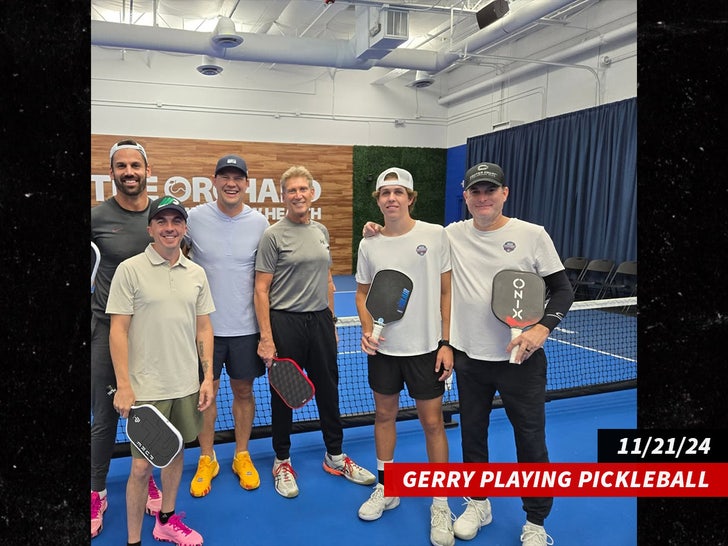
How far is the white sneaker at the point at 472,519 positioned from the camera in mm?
2422

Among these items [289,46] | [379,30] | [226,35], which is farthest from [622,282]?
[226,35]

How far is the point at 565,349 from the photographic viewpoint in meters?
6.15

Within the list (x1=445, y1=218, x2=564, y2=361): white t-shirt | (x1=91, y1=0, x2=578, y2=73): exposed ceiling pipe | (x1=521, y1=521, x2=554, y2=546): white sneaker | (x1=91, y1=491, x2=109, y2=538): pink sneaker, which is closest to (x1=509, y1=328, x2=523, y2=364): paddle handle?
(x1=445, y1=218, x2=564, y2=361): white t-shirt

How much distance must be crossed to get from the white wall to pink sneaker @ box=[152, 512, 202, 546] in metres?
9.11

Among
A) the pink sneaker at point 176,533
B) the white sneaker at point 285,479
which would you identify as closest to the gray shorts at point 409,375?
the white sneaker at point 285,479

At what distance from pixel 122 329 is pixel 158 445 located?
441 millimetres

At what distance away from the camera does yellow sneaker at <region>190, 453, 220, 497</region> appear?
281cm

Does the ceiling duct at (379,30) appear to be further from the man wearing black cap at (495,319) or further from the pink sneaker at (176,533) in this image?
the pink sneaker at (176,533)

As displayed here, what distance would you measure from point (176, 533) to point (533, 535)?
1.52 meters

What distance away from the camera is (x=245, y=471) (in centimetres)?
296

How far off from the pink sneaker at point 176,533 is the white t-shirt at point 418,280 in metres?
1.13

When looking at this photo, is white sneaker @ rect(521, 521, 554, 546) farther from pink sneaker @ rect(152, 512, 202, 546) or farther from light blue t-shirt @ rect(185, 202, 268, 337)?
light blue t-shirt @ rect(185, 202, 268, 337)

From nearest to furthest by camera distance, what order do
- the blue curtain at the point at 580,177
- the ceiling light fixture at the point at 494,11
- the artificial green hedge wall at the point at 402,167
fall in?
the ceiling light fixture at the point at 494,11 → the blue curtain at the point at 580,177 → the artificial green hedge wall at the point at 402,167
